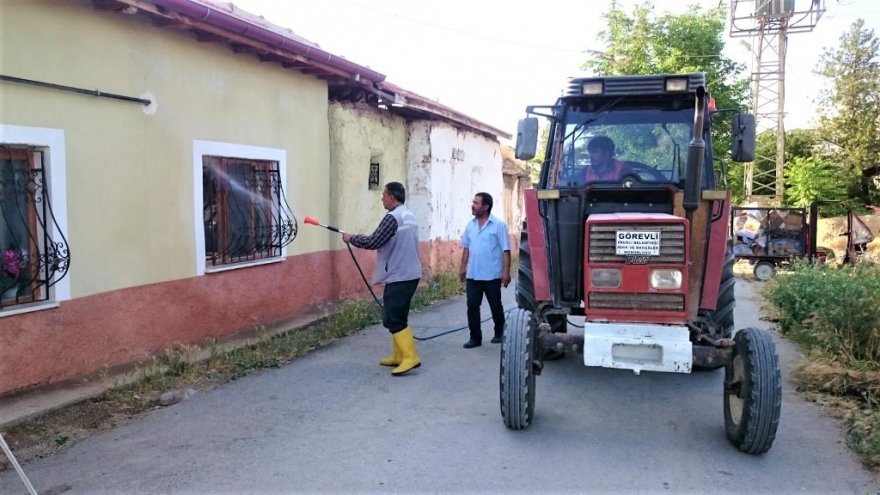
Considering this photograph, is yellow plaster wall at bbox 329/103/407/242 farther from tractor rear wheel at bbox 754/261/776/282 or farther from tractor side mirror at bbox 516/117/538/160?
tractor rear wheel at bbox 754/261/776/282

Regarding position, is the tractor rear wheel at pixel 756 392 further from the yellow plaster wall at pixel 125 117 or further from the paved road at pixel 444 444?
the yellow plaster wall at pixel 125 117

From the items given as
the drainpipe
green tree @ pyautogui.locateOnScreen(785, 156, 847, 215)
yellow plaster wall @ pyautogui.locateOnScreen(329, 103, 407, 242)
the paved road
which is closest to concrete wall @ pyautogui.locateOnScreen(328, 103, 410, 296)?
yellow plaster wall @ pyautogui.locateOnScreen(329, 103, 407, 242)

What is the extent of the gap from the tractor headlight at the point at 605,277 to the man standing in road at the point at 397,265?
2147mm

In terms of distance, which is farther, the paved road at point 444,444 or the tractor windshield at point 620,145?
the tractor windshield at point 620,145

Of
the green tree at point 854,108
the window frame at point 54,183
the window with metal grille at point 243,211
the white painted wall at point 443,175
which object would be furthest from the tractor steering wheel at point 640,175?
the green tree at point 854,108

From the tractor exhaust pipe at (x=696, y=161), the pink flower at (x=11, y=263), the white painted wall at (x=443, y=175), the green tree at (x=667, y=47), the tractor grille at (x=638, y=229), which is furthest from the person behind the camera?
the green tree at (x=667, y=47)

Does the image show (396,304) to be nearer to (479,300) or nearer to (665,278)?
(479,300)

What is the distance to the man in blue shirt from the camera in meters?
6.99

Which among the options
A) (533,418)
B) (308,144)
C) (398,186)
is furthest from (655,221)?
(308,144)

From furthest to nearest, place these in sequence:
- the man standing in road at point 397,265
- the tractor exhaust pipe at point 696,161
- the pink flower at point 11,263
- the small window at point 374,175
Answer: the small window at point 374,175
the man standing in road at point 397,265
the pink flower at point 11,263
the tractor exhaust pipe at point 696,161

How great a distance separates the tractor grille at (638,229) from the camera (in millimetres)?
4156

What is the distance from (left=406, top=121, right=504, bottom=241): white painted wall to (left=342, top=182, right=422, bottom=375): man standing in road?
5.39 metres

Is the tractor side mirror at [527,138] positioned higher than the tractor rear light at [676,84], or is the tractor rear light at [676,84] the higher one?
the tractor rear light at [676,84]

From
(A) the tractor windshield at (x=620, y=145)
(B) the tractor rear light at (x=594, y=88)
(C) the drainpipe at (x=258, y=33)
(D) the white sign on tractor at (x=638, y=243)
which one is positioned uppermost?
(C) the drainpipe at (x=258, y=33)
